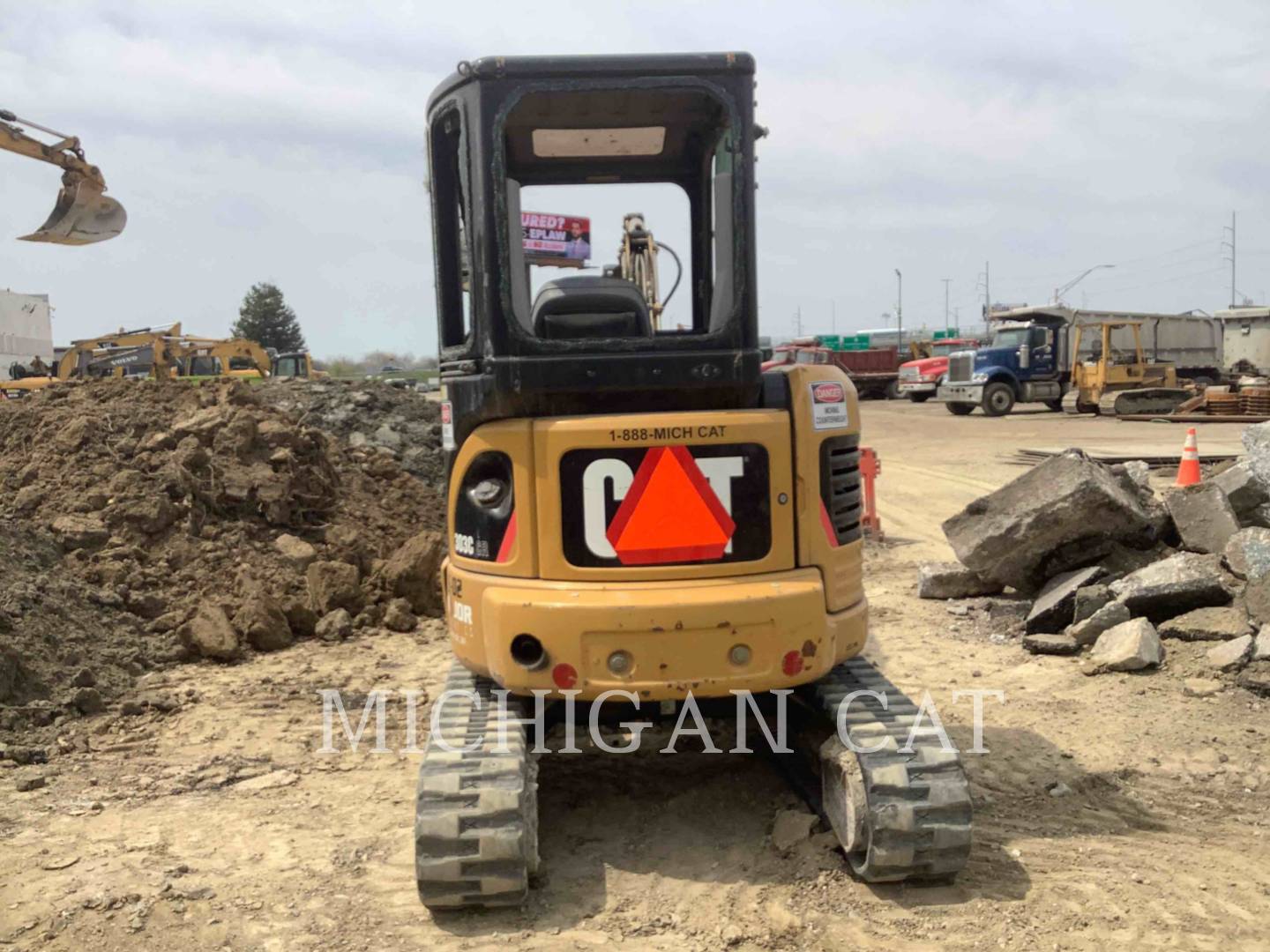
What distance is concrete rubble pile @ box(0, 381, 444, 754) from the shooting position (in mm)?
6273

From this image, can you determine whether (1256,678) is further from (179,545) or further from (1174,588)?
(179,545)

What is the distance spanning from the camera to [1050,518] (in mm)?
6949

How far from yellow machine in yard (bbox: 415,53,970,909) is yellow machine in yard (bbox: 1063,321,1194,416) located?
25068 millimetres

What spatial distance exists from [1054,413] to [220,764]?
26907mm

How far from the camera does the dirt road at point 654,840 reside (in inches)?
137

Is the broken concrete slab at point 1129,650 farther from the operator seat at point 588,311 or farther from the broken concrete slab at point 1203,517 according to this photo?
the operator seat at point 588,311

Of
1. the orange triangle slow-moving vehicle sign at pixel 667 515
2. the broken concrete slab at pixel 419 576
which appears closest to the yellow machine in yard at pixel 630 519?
the orange triangle slow-moving vehicle sign at pixel 667 515

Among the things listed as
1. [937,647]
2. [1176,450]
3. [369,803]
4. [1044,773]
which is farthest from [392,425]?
[1176,450]

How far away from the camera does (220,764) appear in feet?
16.8

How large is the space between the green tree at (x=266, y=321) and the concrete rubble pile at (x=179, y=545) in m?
65.8

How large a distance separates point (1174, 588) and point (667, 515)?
4.00 metres

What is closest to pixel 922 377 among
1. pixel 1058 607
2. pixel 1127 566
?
pixel 1127 566

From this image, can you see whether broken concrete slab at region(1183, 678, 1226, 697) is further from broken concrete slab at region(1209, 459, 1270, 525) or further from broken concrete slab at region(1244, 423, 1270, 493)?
broken concrete slab at region(1244, 423, 1270, 493)

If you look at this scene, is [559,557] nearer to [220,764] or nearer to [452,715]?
[452,715]
